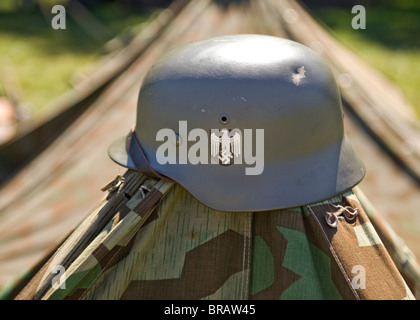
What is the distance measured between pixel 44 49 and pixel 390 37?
4.17m

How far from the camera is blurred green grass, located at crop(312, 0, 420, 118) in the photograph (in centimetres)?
509

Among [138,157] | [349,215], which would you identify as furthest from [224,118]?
[349,215]

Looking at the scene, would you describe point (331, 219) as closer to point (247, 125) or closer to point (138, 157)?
point (247, 125)

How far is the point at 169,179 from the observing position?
3.83 feet

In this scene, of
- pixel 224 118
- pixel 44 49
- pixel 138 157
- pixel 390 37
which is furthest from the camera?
pixel 390 37

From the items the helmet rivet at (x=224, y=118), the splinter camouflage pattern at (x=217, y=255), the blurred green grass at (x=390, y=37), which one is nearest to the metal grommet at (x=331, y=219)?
the splinter camouflage pattern at (x=217, y=255)

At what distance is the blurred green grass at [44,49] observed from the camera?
484 centimetres

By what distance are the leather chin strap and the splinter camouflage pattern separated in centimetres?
3

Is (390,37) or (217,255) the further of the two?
(390,37)

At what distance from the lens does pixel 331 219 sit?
3.77ft

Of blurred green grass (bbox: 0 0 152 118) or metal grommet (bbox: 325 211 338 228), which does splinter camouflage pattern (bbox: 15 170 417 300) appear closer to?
metal grommet (bbox: 325 211 338 228)

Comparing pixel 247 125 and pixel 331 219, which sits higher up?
pixel 247 125

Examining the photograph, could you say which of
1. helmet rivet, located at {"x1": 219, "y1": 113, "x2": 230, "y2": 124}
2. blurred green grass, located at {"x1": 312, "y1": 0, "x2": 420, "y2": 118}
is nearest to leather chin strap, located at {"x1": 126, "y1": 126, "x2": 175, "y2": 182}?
helmet rivet, located at {"x1": 219, "y1": 113, "x2": 230, "y2": 124}
